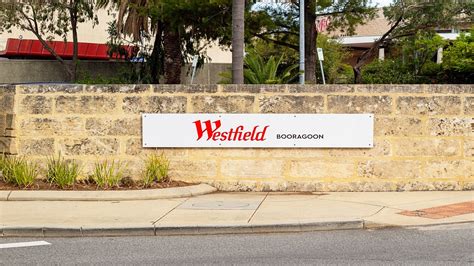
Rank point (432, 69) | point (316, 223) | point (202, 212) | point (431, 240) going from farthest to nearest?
1. point (432, 69)
2. point (202, 212)
3. point (316, 223)
4. point (431, 240)

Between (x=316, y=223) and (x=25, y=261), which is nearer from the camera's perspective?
(x=25, y=261)

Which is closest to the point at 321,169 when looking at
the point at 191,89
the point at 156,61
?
the point at 191,89

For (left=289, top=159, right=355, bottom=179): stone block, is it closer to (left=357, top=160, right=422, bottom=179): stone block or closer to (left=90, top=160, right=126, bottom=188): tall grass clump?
(left=357, top=160, right=422, bottom=179): stone block

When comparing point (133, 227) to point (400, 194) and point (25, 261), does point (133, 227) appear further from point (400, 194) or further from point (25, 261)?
point (400, 194)

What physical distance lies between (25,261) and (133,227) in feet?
5.72

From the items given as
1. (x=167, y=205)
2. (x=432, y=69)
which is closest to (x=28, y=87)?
(x=167, y=205)

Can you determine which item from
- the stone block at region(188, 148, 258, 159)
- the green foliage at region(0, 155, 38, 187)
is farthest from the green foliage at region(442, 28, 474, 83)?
the green foliage at region(0, 155, 38, 187)

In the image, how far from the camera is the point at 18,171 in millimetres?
11383

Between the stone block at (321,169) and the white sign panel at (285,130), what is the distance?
30 cm

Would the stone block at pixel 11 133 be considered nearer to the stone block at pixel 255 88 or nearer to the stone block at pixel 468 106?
the stone block at pixel 255 88

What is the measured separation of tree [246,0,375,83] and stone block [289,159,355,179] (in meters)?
11.8

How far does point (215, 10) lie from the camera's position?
22.2m

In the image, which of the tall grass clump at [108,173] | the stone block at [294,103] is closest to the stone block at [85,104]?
the tall grass clump at [108,173]

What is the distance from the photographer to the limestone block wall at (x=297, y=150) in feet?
38.7
